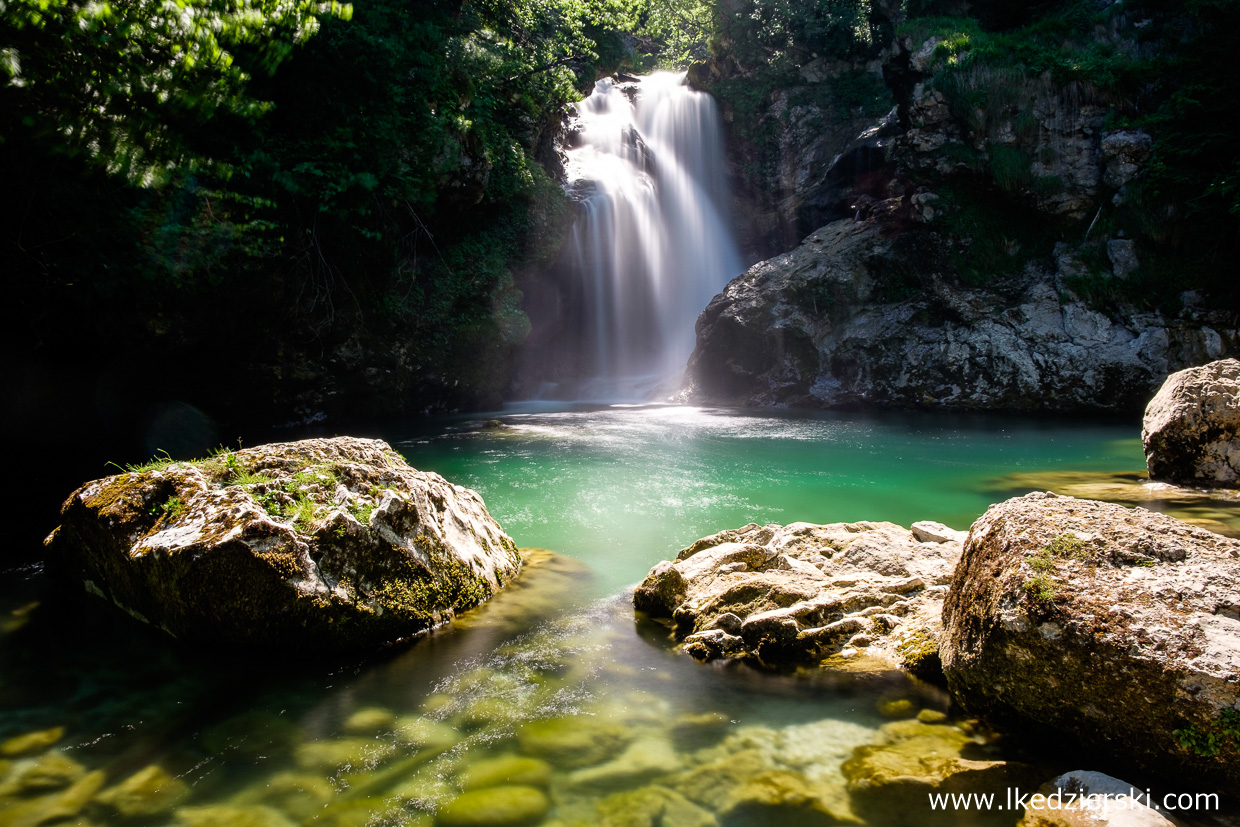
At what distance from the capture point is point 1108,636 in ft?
8.02

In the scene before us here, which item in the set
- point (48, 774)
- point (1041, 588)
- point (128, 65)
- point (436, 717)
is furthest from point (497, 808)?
point (128, 65)

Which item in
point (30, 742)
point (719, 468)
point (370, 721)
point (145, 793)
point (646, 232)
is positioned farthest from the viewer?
point (646, 232)

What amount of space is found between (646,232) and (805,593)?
859 inches

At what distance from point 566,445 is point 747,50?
22.4 metres

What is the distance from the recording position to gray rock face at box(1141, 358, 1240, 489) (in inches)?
306

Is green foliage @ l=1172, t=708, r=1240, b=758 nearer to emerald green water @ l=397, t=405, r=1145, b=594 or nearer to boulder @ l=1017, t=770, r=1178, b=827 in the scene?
boulder @ l=1017, t=770, r=1178, b=827

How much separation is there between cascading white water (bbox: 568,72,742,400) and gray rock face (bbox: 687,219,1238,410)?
4.17 metres

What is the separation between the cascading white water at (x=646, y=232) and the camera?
2384 cm

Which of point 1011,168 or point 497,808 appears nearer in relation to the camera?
point 497,808

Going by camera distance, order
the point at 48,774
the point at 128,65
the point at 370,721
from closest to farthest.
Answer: the point at 48,774 → the point at 370,721 → the point at 128,65

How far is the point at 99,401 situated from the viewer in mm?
11164

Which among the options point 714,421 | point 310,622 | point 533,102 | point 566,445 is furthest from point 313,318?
point 310,622

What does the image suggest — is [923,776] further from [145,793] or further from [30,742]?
[30,742]

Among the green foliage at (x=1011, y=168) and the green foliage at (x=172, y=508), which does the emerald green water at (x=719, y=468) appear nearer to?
the green foliage at (x=172, y=508)
